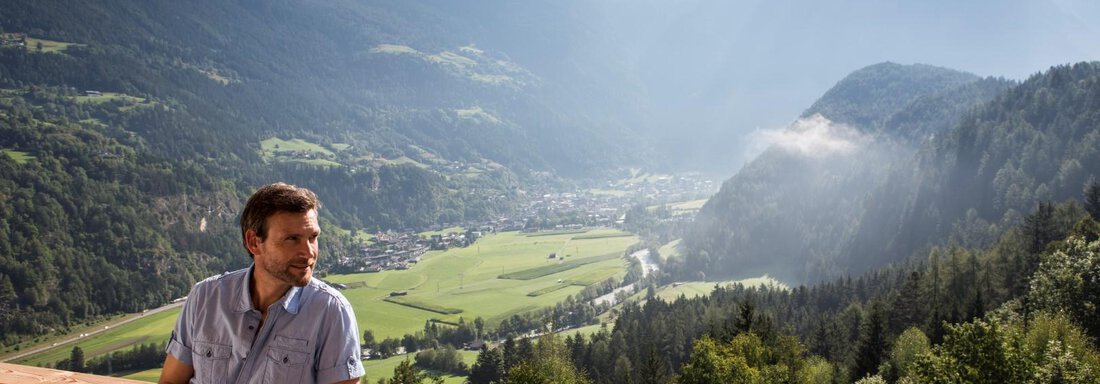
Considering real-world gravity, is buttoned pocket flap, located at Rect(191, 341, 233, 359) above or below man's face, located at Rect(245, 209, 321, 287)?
below

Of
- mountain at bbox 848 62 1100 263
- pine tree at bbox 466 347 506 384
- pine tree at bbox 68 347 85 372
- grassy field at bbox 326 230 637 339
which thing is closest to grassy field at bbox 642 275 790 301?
grassy field at bbox 326 230 637 339

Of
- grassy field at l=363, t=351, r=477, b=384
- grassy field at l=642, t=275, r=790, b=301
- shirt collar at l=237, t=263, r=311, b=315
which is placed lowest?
grassy field at l=642, t=275, r=790, b=301

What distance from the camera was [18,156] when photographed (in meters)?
135

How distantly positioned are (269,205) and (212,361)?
121cm

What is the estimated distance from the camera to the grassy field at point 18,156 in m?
132

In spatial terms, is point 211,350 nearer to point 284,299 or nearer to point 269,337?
point 269,337

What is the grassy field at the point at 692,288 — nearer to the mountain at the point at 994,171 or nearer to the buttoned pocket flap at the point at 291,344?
the mountain at the point at 994,171

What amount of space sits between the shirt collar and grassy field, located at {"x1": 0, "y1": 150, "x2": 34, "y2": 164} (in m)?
166

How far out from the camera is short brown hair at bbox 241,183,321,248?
14.2 feet

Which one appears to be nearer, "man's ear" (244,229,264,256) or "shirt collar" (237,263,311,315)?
"shirt collar" (237,263,311,315)

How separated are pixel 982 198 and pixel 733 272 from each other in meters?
57.3

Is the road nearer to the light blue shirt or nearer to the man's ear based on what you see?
the light blue shirt

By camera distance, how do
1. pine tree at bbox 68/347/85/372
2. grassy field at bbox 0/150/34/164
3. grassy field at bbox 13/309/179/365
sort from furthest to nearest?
grassy field at bbox 0/150/34/164 < grassy field at bbox 13/309/179/365 < pine tree at bbox 68/347/85/372

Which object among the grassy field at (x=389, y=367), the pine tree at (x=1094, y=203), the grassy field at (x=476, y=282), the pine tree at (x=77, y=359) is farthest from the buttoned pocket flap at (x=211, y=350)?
the pine tree at (x=77, y=359)
